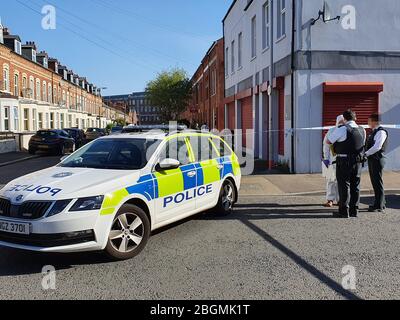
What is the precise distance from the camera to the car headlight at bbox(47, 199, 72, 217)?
16.0 feet

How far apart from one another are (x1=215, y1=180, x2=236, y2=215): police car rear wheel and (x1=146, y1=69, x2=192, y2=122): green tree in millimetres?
41453

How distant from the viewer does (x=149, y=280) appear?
185 inches

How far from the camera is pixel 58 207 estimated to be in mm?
4898

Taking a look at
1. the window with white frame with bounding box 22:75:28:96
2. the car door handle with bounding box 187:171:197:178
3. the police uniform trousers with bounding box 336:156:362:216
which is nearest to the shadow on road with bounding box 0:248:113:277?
the car door handle with bounding box 187:171:197:178

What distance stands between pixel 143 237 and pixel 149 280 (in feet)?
3.21

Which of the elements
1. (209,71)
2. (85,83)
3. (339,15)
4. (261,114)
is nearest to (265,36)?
(261,114)

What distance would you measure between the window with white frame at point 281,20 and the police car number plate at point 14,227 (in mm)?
11081

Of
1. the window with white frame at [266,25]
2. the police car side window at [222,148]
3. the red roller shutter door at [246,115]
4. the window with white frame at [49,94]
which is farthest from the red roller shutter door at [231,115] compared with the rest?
the window with white frame at [49,94]

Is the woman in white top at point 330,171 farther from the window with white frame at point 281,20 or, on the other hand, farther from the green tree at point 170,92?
the green tree at point 170,92

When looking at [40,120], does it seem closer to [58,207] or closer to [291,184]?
[291,184]

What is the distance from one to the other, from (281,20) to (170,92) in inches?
1390

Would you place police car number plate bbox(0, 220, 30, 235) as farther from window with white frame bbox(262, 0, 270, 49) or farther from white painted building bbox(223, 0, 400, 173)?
window with white frame bbox(262, 0, 270, 49)

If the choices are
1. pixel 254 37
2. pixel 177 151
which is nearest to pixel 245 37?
pixel 254 37

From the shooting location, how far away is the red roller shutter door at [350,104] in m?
13.1
